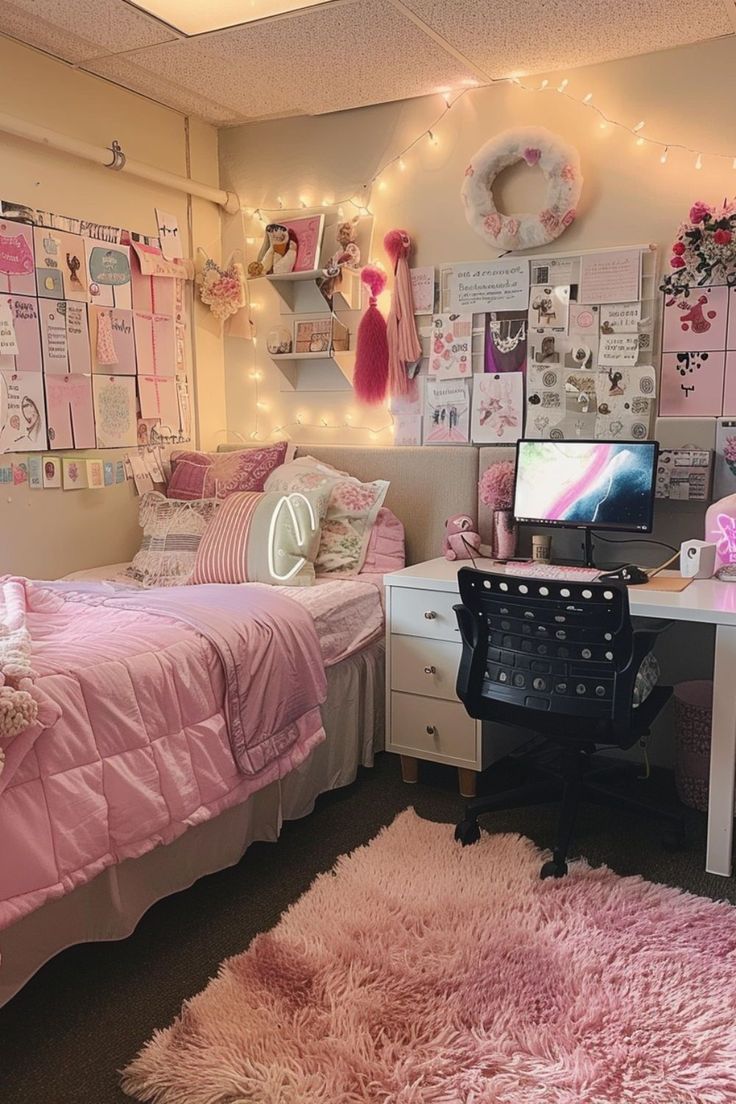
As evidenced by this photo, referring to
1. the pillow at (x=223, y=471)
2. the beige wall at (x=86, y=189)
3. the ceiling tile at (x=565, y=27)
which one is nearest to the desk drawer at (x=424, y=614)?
the pillow at (x=223, y=471)

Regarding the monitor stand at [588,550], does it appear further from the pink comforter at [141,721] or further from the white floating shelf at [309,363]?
the white floating shelf at [309,363]

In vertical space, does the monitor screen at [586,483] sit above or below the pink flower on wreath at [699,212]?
below

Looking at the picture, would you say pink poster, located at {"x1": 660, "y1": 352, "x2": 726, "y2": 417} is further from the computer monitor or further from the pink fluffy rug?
the pink fluffy rug

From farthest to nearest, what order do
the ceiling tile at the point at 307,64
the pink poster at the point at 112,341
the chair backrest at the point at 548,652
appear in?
the pink poster at the point at 112,341
the ceiling tile at the point at 307,64
the chair backrest at the point at 548,652

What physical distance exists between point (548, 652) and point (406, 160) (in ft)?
6.89

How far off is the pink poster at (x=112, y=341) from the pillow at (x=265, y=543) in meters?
0.77

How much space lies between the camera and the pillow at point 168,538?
3.13m

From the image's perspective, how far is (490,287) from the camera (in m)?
3.23

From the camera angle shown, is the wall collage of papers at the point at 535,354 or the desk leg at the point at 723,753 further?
the wall collage of papers at the point at 535,354

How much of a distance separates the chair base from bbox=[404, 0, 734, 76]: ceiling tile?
2167mm

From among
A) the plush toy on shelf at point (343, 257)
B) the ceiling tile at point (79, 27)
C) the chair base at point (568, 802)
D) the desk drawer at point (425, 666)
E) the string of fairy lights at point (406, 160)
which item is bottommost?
the chair base at point (568, 802)

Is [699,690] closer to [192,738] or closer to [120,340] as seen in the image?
[192,738]

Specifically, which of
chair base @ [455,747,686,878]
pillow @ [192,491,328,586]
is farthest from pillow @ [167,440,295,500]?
chair base @ [455,747,686,878]

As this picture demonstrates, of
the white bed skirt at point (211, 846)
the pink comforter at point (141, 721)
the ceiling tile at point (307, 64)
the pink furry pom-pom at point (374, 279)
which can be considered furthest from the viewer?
the pink furry pom-pom at point (374, 279)
